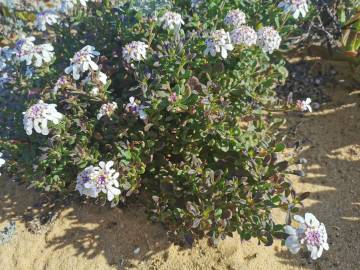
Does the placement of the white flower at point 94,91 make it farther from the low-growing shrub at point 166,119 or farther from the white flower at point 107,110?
the white flower at point 107,110

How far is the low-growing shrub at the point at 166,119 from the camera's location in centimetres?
350

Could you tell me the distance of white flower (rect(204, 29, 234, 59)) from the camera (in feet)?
11.6

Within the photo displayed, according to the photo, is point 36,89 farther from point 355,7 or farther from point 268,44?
point 355,7

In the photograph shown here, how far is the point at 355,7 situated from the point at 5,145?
375cm

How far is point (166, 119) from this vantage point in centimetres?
369

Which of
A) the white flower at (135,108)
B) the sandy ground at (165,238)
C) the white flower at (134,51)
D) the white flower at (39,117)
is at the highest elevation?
the white flower at (134,51)

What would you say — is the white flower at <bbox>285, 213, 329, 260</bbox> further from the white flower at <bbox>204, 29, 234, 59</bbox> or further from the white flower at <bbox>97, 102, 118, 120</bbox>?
the white flower at <bbox>97, 102, 118, 120</bbox>

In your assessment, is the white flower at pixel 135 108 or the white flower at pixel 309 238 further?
the white flower at pixel 135 108

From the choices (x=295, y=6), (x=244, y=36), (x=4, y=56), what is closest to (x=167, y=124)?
(x=244, y=36)

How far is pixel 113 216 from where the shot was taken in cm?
424

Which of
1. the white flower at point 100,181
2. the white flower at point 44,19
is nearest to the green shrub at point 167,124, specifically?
the white flower at point 100,181

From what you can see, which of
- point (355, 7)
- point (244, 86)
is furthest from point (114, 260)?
point (355, 7)

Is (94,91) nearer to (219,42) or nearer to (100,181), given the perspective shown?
(100,181)

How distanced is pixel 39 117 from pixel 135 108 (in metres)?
0.78
